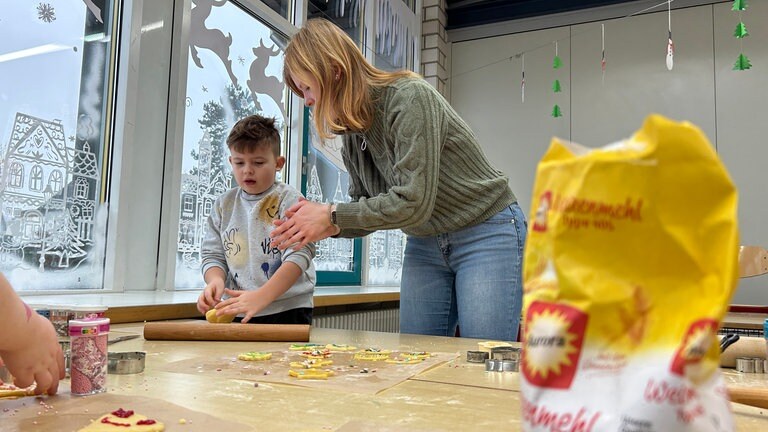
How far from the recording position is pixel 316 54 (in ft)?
4.16

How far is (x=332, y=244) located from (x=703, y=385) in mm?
3037

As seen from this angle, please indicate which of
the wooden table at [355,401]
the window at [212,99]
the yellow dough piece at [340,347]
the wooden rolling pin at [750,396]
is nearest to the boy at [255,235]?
the yellow dough piece at [340,347]

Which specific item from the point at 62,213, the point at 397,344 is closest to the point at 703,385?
the point at 397,344

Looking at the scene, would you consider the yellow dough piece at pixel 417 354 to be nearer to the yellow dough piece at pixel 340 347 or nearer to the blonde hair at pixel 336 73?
the yellow dough piece at pixel 340 347

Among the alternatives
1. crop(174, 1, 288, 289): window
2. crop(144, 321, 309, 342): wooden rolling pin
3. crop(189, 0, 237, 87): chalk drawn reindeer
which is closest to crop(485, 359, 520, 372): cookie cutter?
crop(144, 321, 309, 342): wooden rolling pin

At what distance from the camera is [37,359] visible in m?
0.71

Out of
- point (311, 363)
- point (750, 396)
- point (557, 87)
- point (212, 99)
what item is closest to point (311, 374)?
point (311, 363)

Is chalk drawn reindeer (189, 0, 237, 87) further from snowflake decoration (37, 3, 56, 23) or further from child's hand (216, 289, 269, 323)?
child's hand (216, 289, 269, 323)

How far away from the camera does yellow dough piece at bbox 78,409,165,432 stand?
0.60 m

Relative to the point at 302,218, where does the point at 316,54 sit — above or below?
above

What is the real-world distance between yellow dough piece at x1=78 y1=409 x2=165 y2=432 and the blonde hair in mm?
783

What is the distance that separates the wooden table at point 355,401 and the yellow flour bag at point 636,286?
1.13 feet

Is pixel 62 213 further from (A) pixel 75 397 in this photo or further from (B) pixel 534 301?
(B) pixel 534 301

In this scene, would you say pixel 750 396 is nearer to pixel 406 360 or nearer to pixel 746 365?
pixel 746 365
